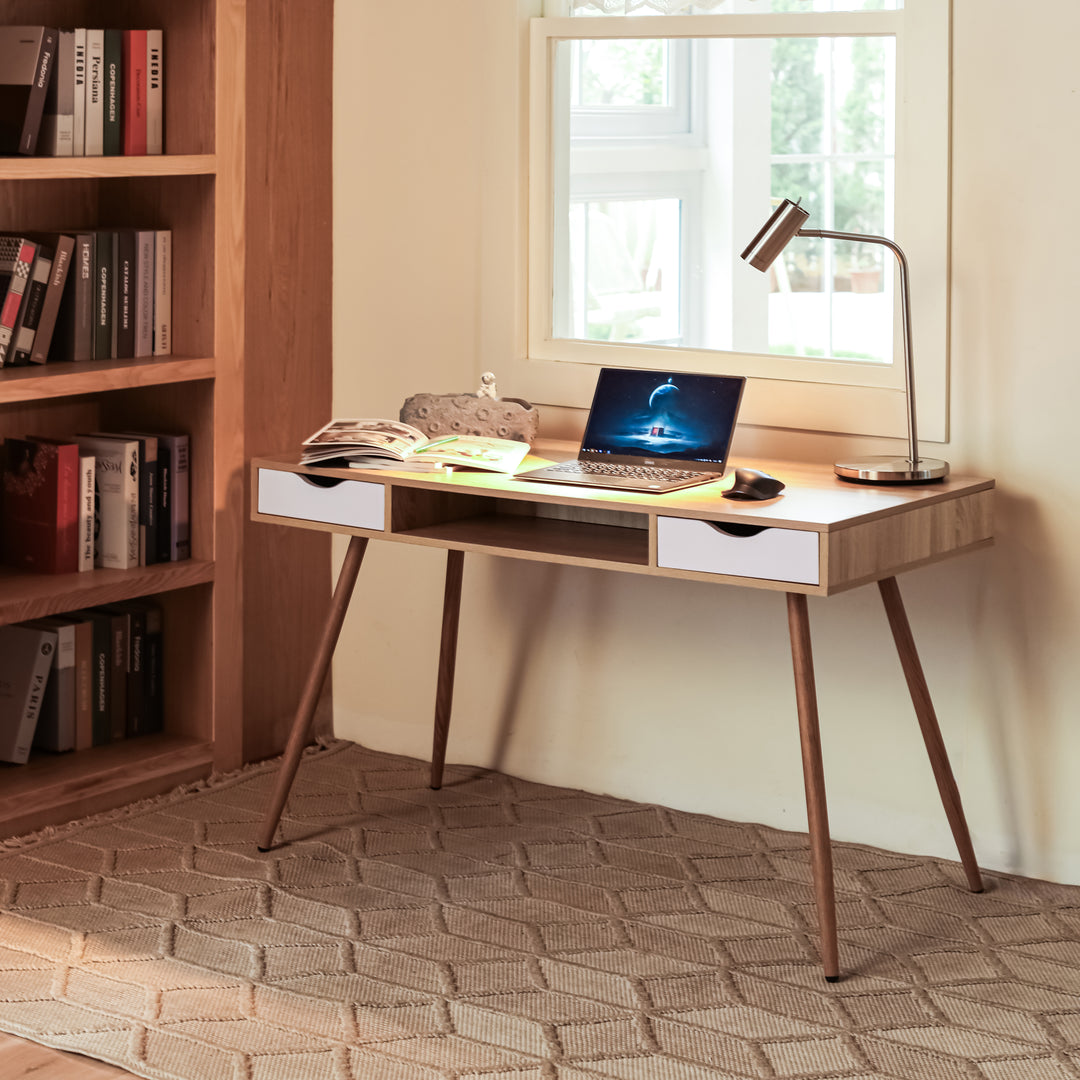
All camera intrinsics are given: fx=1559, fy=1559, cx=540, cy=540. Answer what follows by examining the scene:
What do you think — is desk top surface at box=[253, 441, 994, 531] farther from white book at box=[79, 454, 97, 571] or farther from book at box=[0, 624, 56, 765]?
book at box=[0, 624, 56, 765]

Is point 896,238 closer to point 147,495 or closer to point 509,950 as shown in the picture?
point 509,950

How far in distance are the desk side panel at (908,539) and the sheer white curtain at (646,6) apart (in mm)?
1038

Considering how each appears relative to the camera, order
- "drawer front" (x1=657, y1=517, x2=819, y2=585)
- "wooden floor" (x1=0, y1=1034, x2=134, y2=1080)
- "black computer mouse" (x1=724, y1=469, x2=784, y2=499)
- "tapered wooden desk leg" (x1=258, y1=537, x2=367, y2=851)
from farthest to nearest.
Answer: "tapered wooden desk leg" (x1=258, y1=537, x2=367, y2=851) < "black computer mouse" (x1=724, y1=469, x2=784, y2=499) < "drawer front" (x1=657, y1=517, x2=819, y2=585) < "wooden floor" (x1=0, y1=1034, x2=134, y2=1080)

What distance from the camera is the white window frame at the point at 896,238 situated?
8.57 ft

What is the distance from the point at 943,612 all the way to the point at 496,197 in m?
1.18

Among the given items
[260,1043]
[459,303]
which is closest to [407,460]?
[459,303]

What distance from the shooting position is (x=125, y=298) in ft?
10.0

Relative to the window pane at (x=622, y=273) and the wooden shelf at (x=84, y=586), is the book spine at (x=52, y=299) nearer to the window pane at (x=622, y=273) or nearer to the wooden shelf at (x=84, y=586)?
the wooden shelf at (x=84, y=586)

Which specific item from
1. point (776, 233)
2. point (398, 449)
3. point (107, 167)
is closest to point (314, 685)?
point (398, 449)

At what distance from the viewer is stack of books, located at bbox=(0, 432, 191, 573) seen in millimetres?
3002

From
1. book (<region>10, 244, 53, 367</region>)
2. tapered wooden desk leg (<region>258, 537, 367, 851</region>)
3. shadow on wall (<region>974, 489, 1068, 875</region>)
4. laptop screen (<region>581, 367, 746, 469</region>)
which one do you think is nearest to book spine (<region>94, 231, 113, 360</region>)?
book (<region>10, 244, 53, 367</region>)

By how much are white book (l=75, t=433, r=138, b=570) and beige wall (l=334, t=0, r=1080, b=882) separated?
500mm

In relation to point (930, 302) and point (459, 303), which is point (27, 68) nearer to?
point (459, 303)

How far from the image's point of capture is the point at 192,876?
8.82 ft
